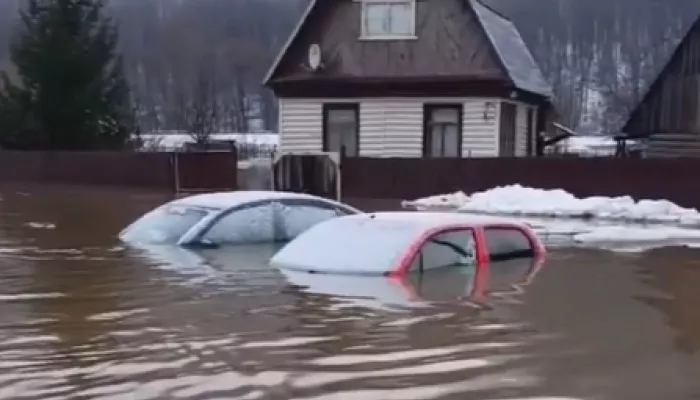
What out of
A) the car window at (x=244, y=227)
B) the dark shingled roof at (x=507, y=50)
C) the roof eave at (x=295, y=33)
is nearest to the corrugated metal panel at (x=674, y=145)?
the dark shingled roof at (x=507, y=50)

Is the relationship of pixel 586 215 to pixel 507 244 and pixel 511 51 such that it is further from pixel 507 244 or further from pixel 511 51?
pixel 511 51

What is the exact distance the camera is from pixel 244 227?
1712cm

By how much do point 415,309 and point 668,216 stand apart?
14.9 m

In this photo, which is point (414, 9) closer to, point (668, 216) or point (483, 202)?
point (483, 202)

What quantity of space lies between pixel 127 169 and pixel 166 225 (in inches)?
828

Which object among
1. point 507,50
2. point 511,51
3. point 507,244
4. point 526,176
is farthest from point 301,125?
point 507,244

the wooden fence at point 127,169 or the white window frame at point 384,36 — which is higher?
the white window frame at point 384,36

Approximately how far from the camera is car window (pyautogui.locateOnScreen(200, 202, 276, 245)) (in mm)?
16891

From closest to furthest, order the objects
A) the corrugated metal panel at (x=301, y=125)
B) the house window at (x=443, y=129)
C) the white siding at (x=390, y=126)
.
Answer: the white siding at (x=390, y=126) → the house window at (x=443, y=129) → the corrugated metal panel at (x=301, y=125)

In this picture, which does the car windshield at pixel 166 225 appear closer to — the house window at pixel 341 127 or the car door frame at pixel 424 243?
the car door frame at pixel 424 243

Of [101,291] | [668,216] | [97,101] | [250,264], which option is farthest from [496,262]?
[97,101]

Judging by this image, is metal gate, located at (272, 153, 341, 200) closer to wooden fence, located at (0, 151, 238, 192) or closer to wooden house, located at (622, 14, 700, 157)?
wooden fence, located at (0, 151, 238, 192)

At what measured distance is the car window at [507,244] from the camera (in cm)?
1535

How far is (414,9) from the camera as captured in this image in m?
35.5
